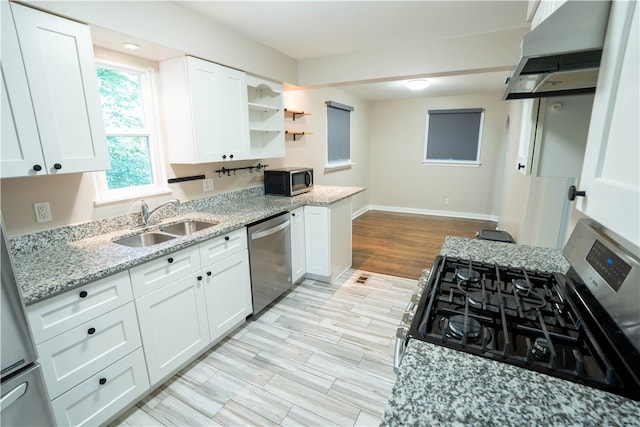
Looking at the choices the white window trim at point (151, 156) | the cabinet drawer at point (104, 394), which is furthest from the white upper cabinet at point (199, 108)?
the cabinet drawer at point (104, 394)

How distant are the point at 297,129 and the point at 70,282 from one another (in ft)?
10.5

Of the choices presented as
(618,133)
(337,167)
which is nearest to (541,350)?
(618,133)

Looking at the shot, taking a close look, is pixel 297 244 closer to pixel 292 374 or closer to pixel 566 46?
pixel 292 374

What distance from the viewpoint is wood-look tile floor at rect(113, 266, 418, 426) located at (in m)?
1.71

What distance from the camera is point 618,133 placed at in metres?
0.63

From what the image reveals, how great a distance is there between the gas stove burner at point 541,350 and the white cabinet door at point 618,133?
0.38m

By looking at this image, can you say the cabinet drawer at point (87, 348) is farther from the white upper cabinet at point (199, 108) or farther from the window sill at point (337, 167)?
the window sill at point (337, 167)

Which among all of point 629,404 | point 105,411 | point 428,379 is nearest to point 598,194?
point 629,404

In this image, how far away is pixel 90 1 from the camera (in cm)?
163

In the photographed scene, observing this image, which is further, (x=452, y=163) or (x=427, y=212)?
(x=427, y=212)

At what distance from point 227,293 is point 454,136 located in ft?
18.0

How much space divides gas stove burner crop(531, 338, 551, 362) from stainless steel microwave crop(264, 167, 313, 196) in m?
2.68

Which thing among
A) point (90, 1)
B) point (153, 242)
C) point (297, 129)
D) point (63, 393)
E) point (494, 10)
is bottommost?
point (63, 393)

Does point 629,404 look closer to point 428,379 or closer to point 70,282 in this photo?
point 428,379
